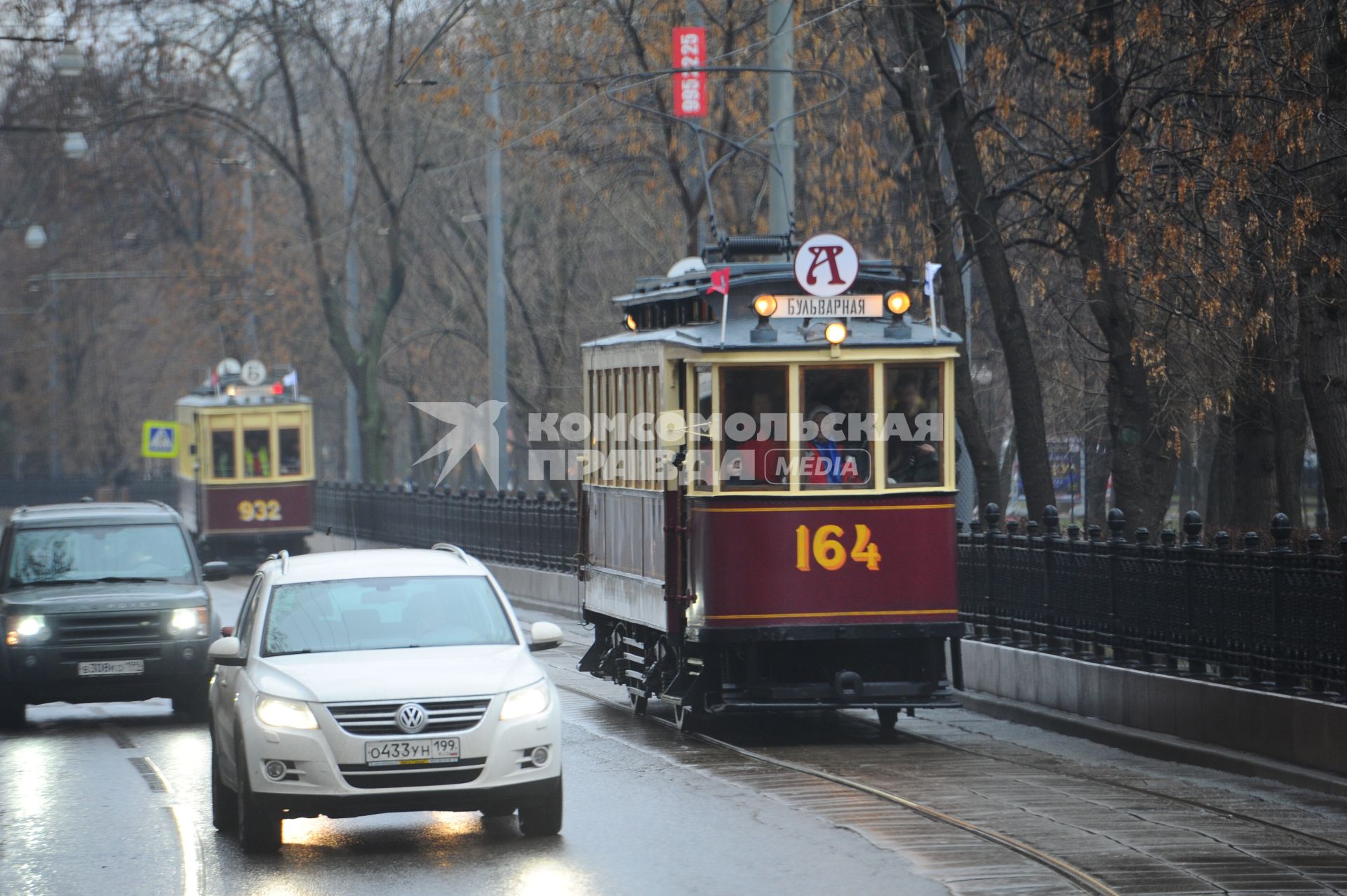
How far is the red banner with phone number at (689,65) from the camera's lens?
77.5ft

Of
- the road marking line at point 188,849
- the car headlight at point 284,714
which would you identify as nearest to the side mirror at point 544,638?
the car headlight at point 284,714

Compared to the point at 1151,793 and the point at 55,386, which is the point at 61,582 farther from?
the point at 55,386

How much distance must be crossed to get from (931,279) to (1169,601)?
2.84m

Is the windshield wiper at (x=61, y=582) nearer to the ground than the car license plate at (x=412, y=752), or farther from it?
farther from it

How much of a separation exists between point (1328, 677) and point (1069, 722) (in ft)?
9.55

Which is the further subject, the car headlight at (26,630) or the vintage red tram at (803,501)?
the car headlight at (26,630)

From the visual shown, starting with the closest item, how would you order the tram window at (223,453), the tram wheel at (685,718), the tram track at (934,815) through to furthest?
the tram track at (934,815) → the tram wheel at (685,718) → the tram window at (223,453)

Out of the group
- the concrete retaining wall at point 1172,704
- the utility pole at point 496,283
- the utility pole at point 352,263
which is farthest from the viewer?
the utility pole at point 352,263

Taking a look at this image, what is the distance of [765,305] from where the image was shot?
14.6 m

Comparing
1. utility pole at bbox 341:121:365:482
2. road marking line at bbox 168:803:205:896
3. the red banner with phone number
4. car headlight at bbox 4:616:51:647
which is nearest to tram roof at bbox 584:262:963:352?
road marking line at bbox 168:803:205:896

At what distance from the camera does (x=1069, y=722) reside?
1512cm

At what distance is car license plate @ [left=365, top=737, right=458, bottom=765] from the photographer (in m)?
9.79

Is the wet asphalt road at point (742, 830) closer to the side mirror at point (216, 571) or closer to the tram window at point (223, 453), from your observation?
the side mirror at point (216, 571)

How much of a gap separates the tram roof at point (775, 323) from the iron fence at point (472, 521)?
11.3m
